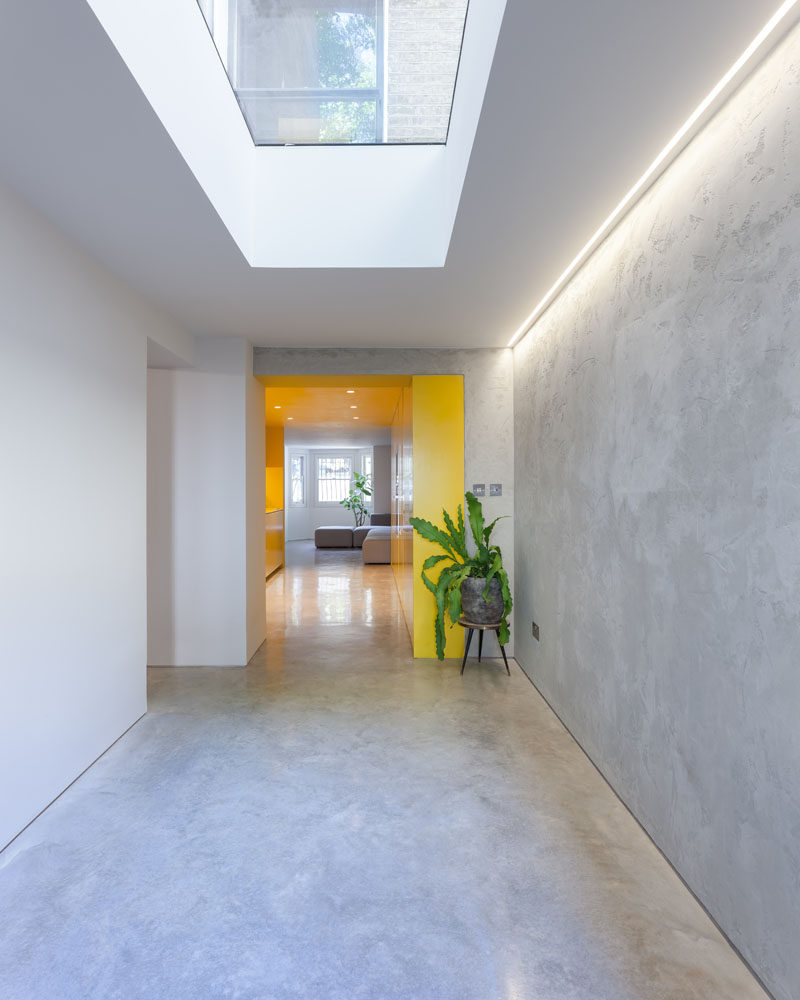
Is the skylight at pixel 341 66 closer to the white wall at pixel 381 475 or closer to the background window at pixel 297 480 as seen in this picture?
the white wall at pixel 381 475

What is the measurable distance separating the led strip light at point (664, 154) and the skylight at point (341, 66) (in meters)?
0.85

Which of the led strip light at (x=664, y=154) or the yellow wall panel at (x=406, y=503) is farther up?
the led strip light at (x=664, y=154)

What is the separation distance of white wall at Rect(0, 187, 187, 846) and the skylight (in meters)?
1.07

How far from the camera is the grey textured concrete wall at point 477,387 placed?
4.47 meters

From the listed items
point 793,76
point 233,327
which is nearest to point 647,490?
point 793,76

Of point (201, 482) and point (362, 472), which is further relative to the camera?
point (362, 472)

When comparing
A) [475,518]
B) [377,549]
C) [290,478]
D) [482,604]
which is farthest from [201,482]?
[290,478]

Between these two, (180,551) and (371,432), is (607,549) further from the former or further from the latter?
(371,432)

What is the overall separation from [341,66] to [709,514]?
92.6 inches

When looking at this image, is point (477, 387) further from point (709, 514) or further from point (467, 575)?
point (709, 514)

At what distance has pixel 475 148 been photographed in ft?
6.05

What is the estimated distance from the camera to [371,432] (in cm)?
1130

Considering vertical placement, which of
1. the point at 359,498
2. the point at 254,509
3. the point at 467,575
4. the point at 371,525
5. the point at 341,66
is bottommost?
the point at 371,525

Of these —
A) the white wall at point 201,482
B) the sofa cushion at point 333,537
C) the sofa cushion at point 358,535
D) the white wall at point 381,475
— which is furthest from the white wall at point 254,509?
the white wall at point 381,475
